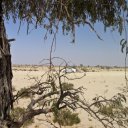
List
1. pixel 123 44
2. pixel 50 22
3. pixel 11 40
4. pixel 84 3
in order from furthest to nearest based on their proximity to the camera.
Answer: pixel 11 40
pixel 84 3
pixel 50 22
pixel 123 44

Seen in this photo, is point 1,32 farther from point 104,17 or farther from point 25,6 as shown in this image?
point 104,17

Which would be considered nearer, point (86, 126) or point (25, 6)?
point (25, 6)

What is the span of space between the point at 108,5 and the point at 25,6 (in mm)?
1217

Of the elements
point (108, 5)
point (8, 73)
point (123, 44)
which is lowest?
point (8, 73)

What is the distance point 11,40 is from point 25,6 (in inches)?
27.0

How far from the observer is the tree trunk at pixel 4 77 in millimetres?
5871

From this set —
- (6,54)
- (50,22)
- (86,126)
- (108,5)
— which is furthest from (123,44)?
(86,126)

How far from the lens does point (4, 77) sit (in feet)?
19.5

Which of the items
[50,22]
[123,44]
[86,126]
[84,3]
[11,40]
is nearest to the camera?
[123,44]

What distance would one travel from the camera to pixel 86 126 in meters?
16.9

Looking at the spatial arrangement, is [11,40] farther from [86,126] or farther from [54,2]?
[86,126]

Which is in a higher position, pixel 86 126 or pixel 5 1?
pixel 5 1

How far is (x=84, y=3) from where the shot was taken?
584cm

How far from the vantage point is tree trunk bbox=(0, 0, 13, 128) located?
5.87 metres
